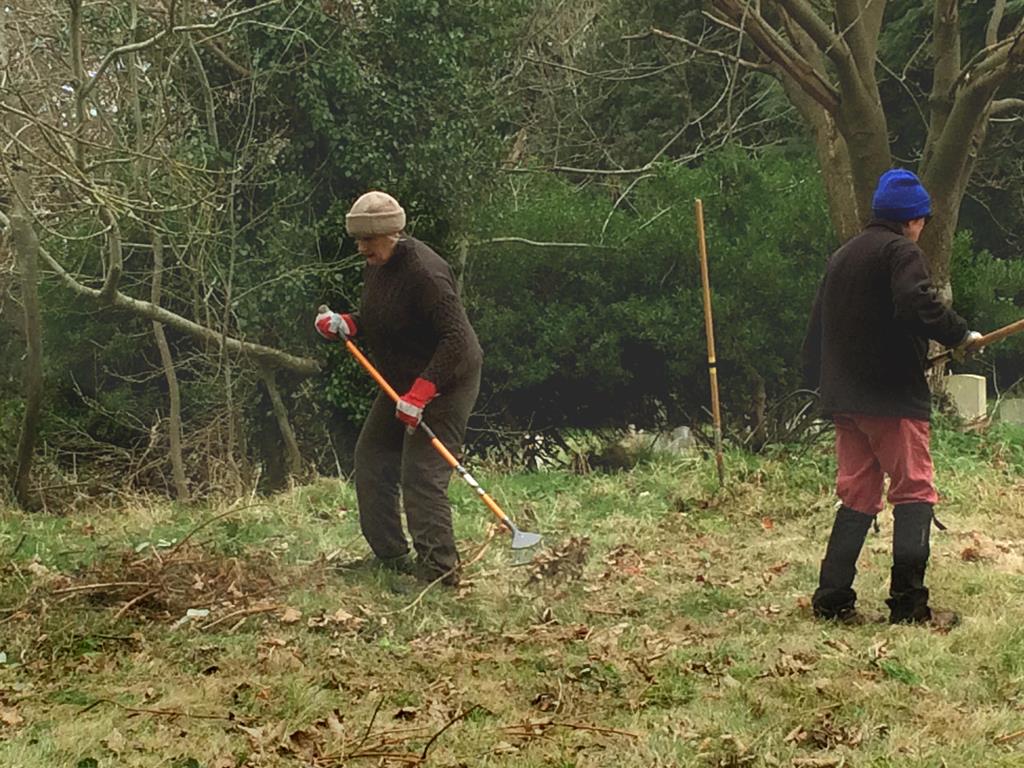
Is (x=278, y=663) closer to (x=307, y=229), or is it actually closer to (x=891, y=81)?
(x=307, y=229)

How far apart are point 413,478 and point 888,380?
2.40 metres

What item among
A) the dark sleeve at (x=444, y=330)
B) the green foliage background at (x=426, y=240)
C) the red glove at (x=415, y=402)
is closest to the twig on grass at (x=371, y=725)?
the red glove at (x=415, y=402)

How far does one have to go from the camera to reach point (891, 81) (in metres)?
17.6

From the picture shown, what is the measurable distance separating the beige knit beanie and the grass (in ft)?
5.99

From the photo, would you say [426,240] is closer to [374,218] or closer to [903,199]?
[374,218]

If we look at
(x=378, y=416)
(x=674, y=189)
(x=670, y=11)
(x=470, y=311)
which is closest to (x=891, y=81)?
(x=670, y=11)

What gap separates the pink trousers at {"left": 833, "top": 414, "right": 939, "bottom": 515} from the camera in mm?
5734

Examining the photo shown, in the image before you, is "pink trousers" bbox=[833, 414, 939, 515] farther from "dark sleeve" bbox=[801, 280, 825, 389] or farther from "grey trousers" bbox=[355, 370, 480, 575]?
"grey trousers" bbox=[355, 370, 480, 575]

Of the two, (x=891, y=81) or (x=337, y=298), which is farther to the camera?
(x=891, y=81)

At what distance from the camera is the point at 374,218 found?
6488 mm

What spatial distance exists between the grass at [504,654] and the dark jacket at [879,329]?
1022 mm

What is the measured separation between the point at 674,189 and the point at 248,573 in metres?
8.58

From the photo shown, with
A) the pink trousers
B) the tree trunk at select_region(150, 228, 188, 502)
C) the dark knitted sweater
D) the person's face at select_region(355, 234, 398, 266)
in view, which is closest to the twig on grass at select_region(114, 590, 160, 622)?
the dark knitted sweater

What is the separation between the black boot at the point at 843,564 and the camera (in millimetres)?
5949
